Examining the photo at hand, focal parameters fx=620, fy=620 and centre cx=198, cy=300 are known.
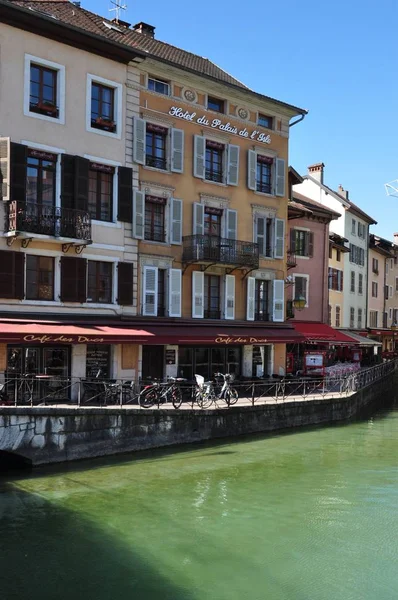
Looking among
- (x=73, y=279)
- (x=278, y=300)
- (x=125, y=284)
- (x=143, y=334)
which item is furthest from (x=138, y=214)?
(x=278, y=300)

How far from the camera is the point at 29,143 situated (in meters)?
19.3

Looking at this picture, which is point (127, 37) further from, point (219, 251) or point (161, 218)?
point (219, 251)

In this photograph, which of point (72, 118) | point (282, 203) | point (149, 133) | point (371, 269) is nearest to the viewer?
point (72, 118)

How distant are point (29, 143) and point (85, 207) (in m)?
2.63

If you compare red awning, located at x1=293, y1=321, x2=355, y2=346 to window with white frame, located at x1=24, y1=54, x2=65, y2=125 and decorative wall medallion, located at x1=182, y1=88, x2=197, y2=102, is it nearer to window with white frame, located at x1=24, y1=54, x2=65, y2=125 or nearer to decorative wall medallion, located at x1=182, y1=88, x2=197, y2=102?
decorative wall medallion, located at x1=182, y1=88, x2=197, y2=102

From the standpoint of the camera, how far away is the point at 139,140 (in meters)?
22.3

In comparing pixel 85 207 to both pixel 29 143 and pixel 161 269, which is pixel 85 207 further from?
pixel 161 269

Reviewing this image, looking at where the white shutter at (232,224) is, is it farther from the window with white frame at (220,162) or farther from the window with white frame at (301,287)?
the window with white frame at (301,287)

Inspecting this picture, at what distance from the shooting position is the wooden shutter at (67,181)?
2005 cm

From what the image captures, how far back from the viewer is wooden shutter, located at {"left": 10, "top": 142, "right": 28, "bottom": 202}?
18594 millimetres

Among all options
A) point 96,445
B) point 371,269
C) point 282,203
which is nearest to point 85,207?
point 96,445

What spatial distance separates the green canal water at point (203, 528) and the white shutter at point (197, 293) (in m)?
7.17

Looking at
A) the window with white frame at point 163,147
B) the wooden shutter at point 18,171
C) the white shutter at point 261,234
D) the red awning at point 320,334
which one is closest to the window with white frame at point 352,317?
the red awning at point 320,334

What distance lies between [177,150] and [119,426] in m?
11.3
